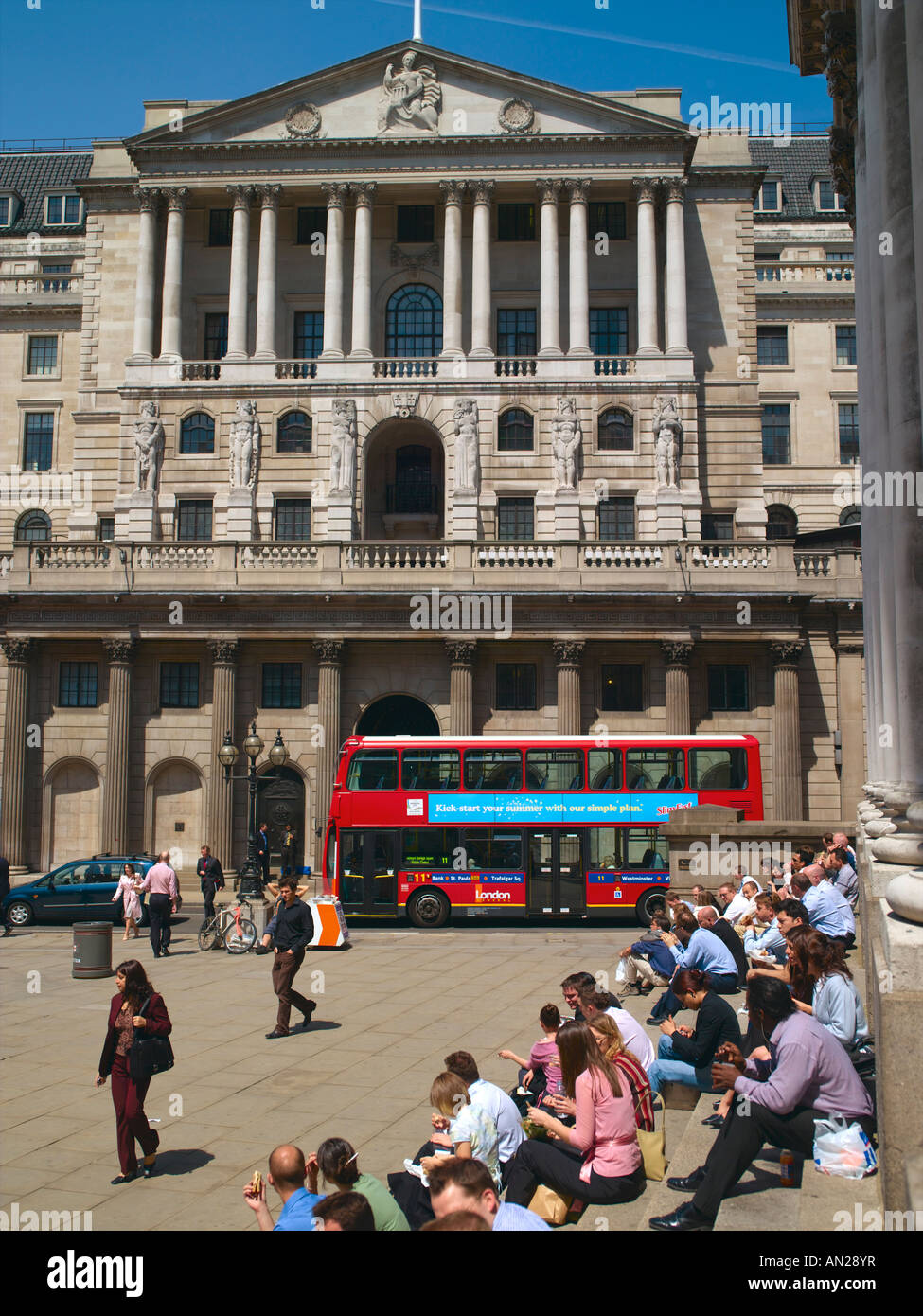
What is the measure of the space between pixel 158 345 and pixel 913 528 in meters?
42.3

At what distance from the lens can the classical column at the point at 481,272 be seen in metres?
45.1

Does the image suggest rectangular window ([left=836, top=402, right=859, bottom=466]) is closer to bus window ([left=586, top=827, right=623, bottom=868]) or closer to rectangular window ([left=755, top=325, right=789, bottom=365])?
rectangular window ([left=755, top=325, right=789, bottom=365])

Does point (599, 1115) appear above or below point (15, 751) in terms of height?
below

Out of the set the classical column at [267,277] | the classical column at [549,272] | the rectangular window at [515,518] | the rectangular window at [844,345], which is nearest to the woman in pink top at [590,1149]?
the rectangular window at [515,518]

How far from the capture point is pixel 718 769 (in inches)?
1187

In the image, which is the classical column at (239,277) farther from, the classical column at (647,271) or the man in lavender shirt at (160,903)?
the man in lavender shirt at (160,903)

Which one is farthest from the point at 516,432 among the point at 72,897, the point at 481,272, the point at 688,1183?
the point at 688,1183

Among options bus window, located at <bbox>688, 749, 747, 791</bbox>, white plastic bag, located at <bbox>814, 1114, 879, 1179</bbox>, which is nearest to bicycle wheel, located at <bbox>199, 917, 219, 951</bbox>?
bus window, located at <bbox>688, 749, 747, 791</bbox>

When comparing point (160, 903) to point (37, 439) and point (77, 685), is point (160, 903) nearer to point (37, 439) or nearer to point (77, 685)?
point (77, 685)

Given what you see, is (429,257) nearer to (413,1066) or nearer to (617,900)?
(617,900)

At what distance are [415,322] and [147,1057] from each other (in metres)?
41.1

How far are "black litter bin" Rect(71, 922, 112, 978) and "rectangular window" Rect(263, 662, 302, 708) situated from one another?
64.8 feet

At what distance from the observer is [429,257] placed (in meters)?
47.9

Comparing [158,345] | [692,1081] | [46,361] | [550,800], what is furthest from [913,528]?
[46,361]
